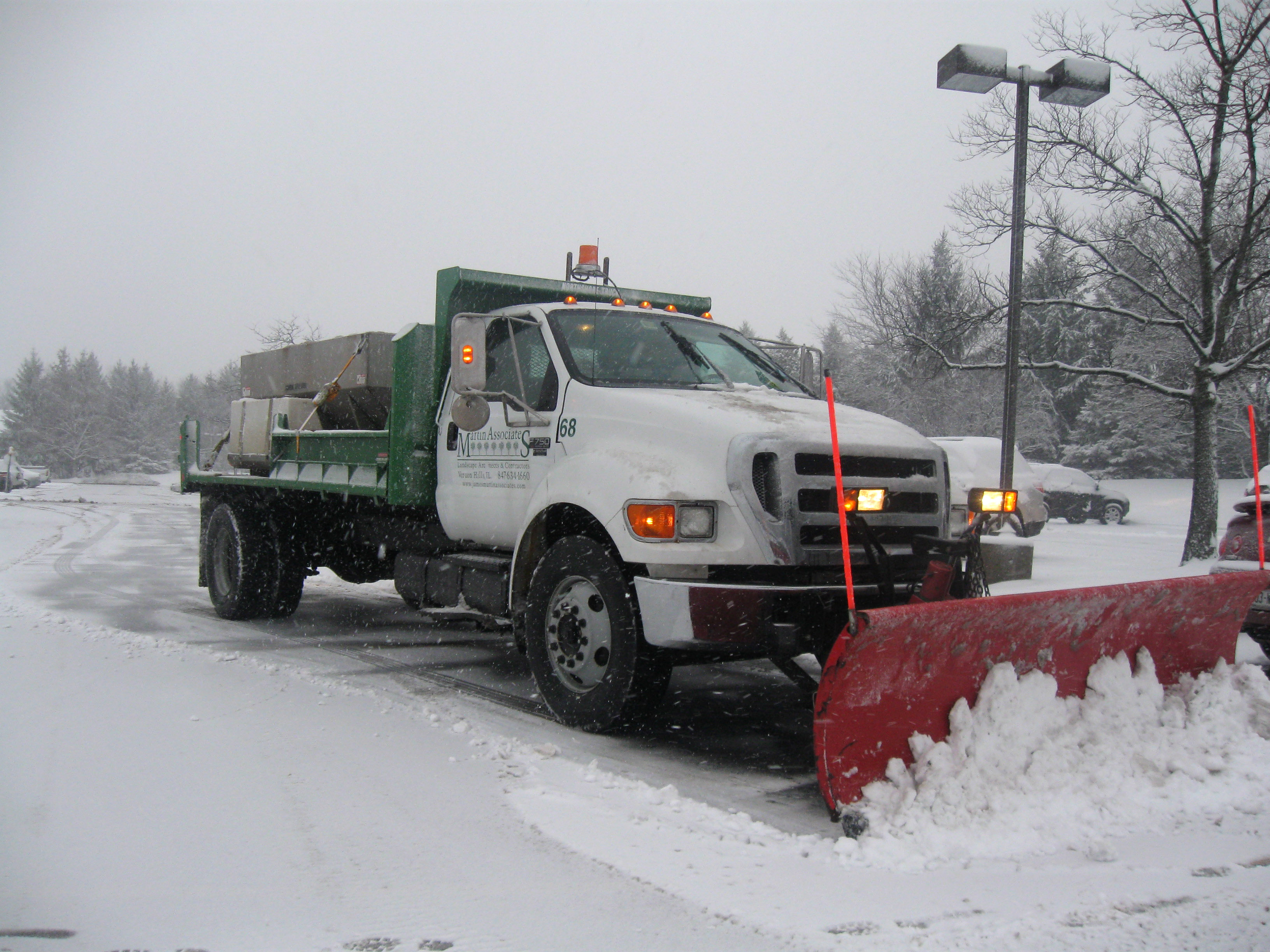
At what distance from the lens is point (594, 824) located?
3.76m

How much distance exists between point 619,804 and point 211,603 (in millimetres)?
7074

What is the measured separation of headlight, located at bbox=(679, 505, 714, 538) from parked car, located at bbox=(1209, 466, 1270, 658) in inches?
144

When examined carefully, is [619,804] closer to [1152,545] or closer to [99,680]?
[99,680]

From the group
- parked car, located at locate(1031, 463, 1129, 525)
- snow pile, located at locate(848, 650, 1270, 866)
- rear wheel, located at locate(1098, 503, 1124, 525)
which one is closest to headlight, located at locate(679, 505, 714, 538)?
snow pile, located at locate(848, 650, 1270, 866)

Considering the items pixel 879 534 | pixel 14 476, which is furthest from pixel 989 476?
pixel 14 476

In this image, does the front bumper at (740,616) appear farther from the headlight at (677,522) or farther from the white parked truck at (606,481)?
the headlight at (677,522)

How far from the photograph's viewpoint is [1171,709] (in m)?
4.52

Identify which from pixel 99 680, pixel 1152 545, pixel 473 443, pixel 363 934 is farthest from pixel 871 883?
pixel 1152 545

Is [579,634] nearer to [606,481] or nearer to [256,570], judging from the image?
[606,481]

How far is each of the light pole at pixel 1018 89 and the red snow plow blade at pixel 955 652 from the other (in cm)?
452

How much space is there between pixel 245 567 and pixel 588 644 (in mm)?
4890

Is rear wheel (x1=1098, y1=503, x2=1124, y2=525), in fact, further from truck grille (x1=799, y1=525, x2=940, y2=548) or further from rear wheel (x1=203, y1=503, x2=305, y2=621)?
truck grille (x1=799, y1=525, x2=940, y2=548)

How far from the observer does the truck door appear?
18.3 feet

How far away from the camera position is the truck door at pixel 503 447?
558 centimetres
